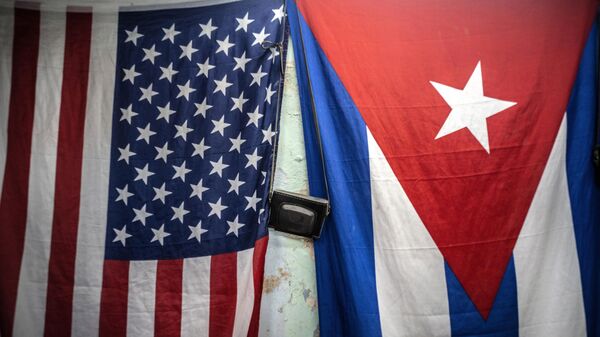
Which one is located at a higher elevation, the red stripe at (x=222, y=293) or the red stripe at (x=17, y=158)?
the red stripe at (x=17, y=158)

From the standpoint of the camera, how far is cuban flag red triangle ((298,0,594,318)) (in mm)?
1841


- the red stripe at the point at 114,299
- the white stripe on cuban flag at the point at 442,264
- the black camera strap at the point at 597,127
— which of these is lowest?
the red stripe at the point at 114,299

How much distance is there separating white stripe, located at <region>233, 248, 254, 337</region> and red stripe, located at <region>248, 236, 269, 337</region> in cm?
2

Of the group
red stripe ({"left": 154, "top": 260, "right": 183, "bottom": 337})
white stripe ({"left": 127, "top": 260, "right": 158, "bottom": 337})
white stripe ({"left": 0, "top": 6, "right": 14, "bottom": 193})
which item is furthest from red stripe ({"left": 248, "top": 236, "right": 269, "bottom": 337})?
white stripe ({"left": 0, "top": 6, "right": 14, "bottom": 193})

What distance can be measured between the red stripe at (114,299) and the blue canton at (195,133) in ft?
0.19

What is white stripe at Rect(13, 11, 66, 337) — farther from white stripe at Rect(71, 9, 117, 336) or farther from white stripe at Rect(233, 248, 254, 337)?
white stripe at Rect(233, 248, 254, 337)

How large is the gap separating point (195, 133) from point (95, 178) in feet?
1.72

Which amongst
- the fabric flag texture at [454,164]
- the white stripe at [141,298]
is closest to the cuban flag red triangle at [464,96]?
the fabric flag texture at [454,164]

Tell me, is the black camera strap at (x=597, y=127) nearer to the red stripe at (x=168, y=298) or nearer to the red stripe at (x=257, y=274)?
the red stripe at (x=257, y=274)

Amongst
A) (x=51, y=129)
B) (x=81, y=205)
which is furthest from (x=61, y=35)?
(x=81, y=205)

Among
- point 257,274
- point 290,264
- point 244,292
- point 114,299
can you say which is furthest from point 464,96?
point 114,299

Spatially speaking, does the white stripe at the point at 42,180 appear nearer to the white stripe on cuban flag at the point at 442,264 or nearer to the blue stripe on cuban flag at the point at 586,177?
the white stripe on cuban flag at the point at 442,264

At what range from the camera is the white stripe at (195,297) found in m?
1.88

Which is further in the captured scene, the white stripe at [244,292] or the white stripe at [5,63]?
the white stripe at [5,63]
